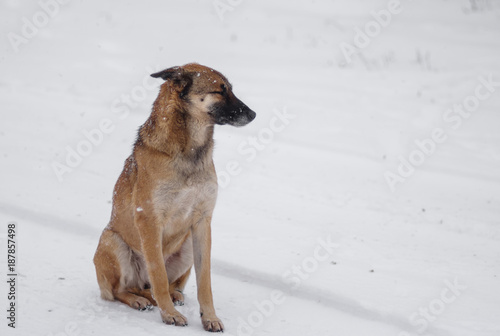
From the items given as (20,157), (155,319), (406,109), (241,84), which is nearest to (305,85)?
(241,84)

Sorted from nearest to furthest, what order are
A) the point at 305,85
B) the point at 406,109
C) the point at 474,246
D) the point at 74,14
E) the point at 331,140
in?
the point at 474,246, the point at 331,140, the point at 406,109, the point at 305,85, the point at 74,14

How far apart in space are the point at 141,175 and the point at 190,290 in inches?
45.9

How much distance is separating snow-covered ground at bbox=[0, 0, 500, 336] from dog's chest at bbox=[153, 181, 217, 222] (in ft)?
2.43

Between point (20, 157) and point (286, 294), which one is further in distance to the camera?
point (20, 157)

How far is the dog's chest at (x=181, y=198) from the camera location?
400 cm

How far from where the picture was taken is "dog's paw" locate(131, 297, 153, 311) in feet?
14.1

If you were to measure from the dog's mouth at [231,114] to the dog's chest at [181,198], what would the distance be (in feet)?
1.41

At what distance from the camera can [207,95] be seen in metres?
4.13

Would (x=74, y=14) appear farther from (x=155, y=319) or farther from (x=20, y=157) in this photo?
(x=155, y=319)

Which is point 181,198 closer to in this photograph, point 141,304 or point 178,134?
point 178,134

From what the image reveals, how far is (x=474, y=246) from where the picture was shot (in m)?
5.92
